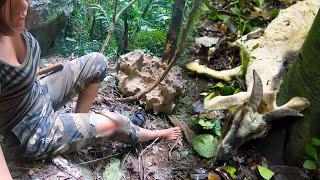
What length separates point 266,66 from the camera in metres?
2.99

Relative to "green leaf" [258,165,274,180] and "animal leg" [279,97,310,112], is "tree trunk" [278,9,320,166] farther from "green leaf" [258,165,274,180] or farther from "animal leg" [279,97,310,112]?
"green leaf" [258,165,274,180]

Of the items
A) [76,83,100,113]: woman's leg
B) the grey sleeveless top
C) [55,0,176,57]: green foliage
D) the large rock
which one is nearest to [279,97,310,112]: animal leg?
[76,83,100,113]: woman's leg

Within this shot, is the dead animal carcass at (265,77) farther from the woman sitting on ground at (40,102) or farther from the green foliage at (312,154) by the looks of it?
the woman sitting on ground at (40,102)

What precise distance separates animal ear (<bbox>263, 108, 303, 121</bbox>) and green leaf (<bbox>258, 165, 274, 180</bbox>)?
29cm

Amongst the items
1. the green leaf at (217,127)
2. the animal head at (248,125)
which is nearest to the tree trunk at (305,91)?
the animal head at (248,125)

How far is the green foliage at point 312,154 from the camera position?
2.25 m

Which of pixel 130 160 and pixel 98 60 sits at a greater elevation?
pixel 98 60

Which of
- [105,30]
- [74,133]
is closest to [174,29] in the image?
[105,30]

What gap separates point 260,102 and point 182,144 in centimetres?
57

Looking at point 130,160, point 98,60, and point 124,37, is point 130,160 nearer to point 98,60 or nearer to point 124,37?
point 98,60

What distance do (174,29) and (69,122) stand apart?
1182mm

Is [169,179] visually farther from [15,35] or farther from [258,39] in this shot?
[258,39]

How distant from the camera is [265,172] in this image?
232 centimetres

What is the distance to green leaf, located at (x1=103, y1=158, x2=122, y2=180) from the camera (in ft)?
7.15
